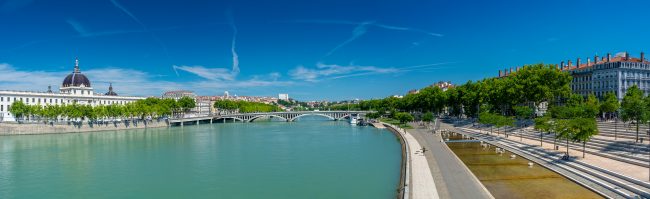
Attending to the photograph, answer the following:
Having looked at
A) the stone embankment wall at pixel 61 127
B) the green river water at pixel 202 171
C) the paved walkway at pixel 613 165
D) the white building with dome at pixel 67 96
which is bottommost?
the green river water at pixel 202 171

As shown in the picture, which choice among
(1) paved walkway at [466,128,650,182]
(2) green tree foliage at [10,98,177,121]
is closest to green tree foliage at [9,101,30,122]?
(2) green tree foliage at [10,98,177,121]

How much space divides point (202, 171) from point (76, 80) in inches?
3145

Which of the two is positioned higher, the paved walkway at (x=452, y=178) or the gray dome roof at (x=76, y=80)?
the gray dome roof at (x=76, y=80)

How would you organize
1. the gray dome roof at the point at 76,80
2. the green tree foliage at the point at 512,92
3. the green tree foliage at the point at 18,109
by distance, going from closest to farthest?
the green tree foliage at the point at 512,92 → the green tree foliage at the point at 18,109 → the gray dome roof at the point at 76,80

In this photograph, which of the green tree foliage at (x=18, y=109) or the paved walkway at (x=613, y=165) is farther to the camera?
the green tree foliage at (x=18, y=109)

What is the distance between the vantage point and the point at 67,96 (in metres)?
85.8

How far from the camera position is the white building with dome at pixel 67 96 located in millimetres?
71750

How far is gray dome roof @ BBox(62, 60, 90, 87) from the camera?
3631 inches

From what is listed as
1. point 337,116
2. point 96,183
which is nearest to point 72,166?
point 96,183

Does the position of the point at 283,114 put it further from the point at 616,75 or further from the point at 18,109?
the point at 616,75

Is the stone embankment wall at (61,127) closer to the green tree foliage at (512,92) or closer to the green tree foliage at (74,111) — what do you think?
the green tree foliage at (74,111)

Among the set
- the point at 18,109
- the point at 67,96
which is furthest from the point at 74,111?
the point at 67,96

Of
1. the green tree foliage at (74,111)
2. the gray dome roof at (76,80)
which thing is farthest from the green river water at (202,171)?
the gray dome roof at (76,80)

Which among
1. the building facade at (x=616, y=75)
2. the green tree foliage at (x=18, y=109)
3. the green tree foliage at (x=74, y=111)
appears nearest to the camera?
the building facade at (x=616, y=75)
